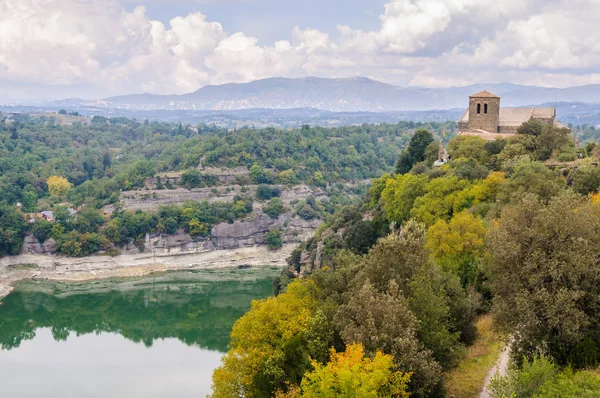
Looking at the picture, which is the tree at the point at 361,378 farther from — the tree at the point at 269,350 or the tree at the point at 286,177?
the tree at the point at 286,177

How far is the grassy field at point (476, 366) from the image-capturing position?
12.2 metres

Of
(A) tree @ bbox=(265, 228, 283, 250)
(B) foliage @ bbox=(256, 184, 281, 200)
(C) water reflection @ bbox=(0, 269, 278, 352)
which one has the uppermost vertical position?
(B) foliage @ bbox=(256, 184, 281, 200)

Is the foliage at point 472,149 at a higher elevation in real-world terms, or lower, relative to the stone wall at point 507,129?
lower

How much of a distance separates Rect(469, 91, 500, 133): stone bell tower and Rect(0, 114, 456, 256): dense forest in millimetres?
27658

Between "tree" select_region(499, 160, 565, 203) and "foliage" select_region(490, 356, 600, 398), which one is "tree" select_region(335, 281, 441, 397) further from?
"tree" select_region(499, 160, 565, 203)

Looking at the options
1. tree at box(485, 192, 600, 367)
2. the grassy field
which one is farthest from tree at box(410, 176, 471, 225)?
tree at box(485, 192, 600, 367)

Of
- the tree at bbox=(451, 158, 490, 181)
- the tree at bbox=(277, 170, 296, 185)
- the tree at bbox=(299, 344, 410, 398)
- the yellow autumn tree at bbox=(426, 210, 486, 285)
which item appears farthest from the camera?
the tree at bbox=(277, 170, 296, 185)

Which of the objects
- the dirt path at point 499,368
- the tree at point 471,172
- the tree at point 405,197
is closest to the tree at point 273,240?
the tree at point 405,197

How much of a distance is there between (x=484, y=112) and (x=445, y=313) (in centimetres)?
2445

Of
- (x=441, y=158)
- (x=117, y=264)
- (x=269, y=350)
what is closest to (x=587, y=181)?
(x=269, y=350)

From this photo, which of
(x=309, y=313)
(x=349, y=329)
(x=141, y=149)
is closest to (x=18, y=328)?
(x=309, y=313)

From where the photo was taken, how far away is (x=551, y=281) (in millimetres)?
10953

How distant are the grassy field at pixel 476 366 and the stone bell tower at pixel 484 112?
22.0 metres

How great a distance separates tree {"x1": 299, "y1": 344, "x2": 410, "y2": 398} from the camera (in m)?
10.5
